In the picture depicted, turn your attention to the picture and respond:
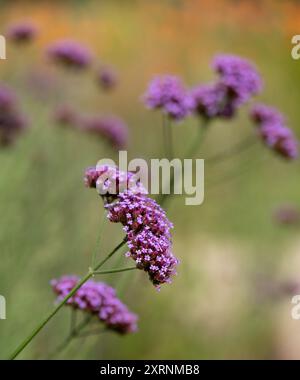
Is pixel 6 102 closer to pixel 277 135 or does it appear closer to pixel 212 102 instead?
pixel 212 102

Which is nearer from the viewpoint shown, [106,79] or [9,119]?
[9,119]

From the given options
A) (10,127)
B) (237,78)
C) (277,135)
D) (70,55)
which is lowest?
(277,135)

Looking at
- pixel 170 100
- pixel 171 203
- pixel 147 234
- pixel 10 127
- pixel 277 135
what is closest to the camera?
pixel 147 234

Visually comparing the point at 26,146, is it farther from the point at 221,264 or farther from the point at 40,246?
the point at 221,264

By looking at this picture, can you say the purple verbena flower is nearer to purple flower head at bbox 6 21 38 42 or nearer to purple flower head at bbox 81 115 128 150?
purple flower head at bbox 81 115 128 150

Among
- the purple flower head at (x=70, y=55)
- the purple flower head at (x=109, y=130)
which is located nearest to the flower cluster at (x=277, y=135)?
the purple flower head at (x=109, y=130)

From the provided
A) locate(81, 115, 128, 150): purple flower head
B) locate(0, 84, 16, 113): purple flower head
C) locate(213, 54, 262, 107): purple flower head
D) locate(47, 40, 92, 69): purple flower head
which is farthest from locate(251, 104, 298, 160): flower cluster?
locate(0, 84, 16, 113): purple flower head

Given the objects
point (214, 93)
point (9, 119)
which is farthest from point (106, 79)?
point (214, 93)
